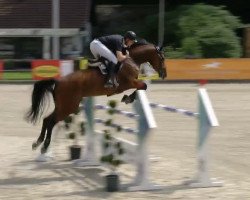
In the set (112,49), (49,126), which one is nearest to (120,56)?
(112,49)

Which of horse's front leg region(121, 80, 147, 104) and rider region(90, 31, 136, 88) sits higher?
rider region(90, 31, 136, 88)

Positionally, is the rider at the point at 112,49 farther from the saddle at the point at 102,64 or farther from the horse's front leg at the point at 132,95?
the horse's front leg at the point at 132,95

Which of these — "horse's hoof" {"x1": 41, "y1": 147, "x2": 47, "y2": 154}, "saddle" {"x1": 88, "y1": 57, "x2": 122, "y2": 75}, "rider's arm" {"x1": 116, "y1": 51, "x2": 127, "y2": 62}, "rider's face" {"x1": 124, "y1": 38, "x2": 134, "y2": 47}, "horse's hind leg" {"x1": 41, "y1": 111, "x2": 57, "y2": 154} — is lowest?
"horse's hoof" {"x1": 41, "y1": 147, "x2": 47, "y2": 154}

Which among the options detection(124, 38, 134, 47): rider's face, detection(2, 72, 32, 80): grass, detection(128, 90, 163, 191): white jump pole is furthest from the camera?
detection(2, 72, 32, 80): grass

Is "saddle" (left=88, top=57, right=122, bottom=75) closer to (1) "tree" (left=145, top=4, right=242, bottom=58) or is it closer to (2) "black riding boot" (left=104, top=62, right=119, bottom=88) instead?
(2) "black riding boot" (left=104, top=62, right=119, bottom=88)

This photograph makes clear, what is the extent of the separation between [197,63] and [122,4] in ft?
84.4

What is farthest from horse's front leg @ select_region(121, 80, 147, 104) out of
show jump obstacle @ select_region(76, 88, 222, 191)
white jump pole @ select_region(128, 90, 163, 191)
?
white jump pole @ select_region(128, 90, 163, 191)

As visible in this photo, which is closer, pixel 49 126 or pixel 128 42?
pixel 49 126

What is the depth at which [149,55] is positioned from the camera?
38.6 feet

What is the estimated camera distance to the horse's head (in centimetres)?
1171

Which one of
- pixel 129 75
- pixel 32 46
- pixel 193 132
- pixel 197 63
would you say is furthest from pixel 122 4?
pixel 129 75

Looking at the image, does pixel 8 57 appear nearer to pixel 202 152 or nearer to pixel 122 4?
pixel 122 4

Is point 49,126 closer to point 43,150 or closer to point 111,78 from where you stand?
point 43,150

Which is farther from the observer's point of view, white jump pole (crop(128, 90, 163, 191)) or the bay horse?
the bay horse
